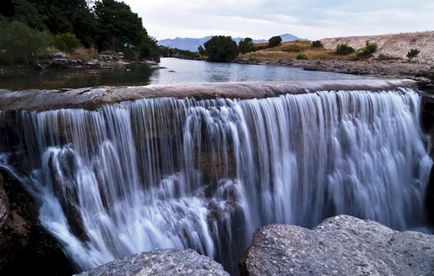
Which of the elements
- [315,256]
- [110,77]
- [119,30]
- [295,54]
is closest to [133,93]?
[315,256]

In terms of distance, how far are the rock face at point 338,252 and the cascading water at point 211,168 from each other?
10.0 feet

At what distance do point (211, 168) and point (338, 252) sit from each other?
418cm

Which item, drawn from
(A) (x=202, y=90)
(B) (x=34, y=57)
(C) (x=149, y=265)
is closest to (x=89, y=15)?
(B) (x=34, y=57)

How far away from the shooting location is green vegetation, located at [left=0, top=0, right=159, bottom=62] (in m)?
40.9

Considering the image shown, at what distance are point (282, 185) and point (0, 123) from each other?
272 inches

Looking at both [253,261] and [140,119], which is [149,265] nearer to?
[253,261]

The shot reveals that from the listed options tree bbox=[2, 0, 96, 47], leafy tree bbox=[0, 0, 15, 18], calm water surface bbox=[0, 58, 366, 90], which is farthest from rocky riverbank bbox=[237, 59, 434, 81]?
leafy tree bbox=[0, 0, 15, 18]

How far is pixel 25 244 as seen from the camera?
6895 millimetres

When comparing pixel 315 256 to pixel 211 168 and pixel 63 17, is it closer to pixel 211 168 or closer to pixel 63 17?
pixel 211 168

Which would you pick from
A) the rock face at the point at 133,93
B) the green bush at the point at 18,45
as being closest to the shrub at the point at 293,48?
the green bush at the point at 18,45

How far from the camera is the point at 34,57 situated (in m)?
22.2

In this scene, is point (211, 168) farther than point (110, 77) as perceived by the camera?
No

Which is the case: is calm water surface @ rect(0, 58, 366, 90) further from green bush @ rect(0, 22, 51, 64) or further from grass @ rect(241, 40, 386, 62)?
grass @ rect(241, 40, 386, 62)

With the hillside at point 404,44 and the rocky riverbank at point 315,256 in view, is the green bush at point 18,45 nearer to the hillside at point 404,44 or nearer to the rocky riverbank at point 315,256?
the rocky riverbank at point 315,256
